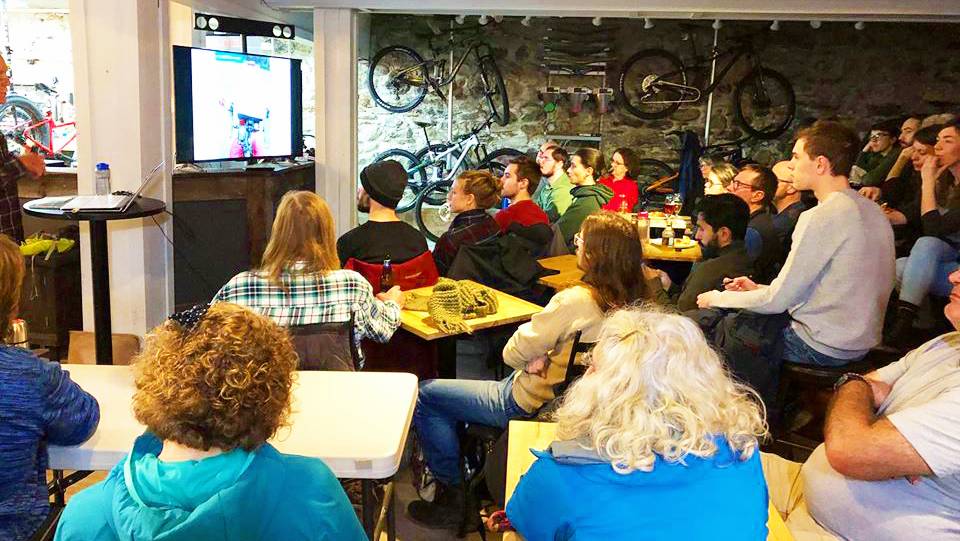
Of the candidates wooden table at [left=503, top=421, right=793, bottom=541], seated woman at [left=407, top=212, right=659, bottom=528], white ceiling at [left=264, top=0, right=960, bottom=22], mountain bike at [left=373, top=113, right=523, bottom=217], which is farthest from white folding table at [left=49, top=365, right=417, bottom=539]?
mountain bike at [left=373, top=113, right=523, bottom=217]

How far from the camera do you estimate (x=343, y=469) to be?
5.38 feet

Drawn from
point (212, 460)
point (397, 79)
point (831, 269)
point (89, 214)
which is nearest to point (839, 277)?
point (831, 269)

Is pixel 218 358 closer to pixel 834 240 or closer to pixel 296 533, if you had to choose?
pixel 296 533

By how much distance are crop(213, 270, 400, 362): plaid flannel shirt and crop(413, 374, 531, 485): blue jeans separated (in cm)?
38

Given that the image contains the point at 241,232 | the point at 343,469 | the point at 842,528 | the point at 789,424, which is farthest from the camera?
the point at 241,232

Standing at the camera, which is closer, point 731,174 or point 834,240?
point 834,240

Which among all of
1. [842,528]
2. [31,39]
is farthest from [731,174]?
[31,39]

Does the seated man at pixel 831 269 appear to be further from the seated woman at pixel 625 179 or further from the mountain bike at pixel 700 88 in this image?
the mountain bike at pixel 700 88

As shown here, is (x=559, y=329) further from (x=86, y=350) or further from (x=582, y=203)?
(x=86, y=350)

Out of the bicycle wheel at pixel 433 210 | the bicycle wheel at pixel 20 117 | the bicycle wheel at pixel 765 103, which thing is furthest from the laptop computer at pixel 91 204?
the bicycle wheel at pixel 765 103

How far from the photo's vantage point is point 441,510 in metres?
2.89

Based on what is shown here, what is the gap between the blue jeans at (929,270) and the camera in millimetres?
3398

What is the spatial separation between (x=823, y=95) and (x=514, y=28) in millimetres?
3507

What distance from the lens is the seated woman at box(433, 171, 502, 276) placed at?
157 inches
